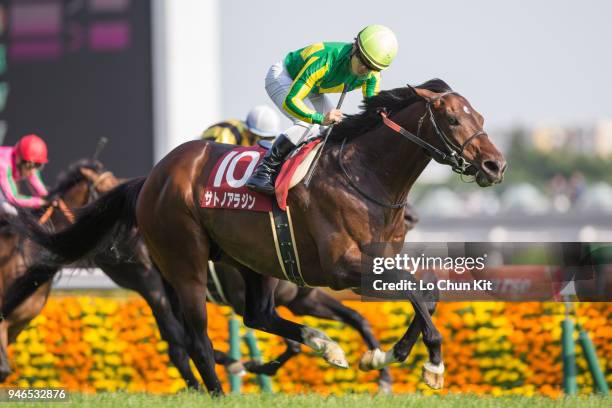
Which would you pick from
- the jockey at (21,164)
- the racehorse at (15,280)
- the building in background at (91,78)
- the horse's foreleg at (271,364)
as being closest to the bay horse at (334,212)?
the horse's foreleg at (271,364)

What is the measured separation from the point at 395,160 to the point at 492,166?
0.52 m

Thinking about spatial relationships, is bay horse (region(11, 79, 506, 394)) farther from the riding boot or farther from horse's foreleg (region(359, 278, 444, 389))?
the riding boot

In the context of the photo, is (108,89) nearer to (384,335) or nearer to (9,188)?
(9,188)

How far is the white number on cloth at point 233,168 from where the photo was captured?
529cm

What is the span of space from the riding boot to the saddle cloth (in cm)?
5

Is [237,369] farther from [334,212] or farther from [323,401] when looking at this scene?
[334,212]

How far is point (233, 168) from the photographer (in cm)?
538

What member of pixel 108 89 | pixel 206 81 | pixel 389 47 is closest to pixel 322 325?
pixel 389 47

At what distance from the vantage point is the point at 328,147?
204 inches

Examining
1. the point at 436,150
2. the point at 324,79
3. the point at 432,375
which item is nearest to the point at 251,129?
the point at 324,79

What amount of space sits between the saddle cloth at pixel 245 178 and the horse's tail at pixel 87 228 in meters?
0.76

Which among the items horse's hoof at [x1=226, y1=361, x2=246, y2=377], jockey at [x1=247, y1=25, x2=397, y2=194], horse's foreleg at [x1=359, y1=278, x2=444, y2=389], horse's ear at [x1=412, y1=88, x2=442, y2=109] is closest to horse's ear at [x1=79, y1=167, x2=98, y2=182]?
horse's hoof at [x1=226, y1=361, x2=246, y2=377]

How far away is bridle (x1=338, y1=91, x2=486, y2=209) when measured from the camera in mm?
4766

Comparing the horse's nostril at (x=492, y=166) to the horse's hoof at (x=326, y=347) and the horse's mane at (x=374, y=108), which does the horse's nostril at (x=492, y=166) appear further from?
the horse's hoof at (x=326, y=347)
